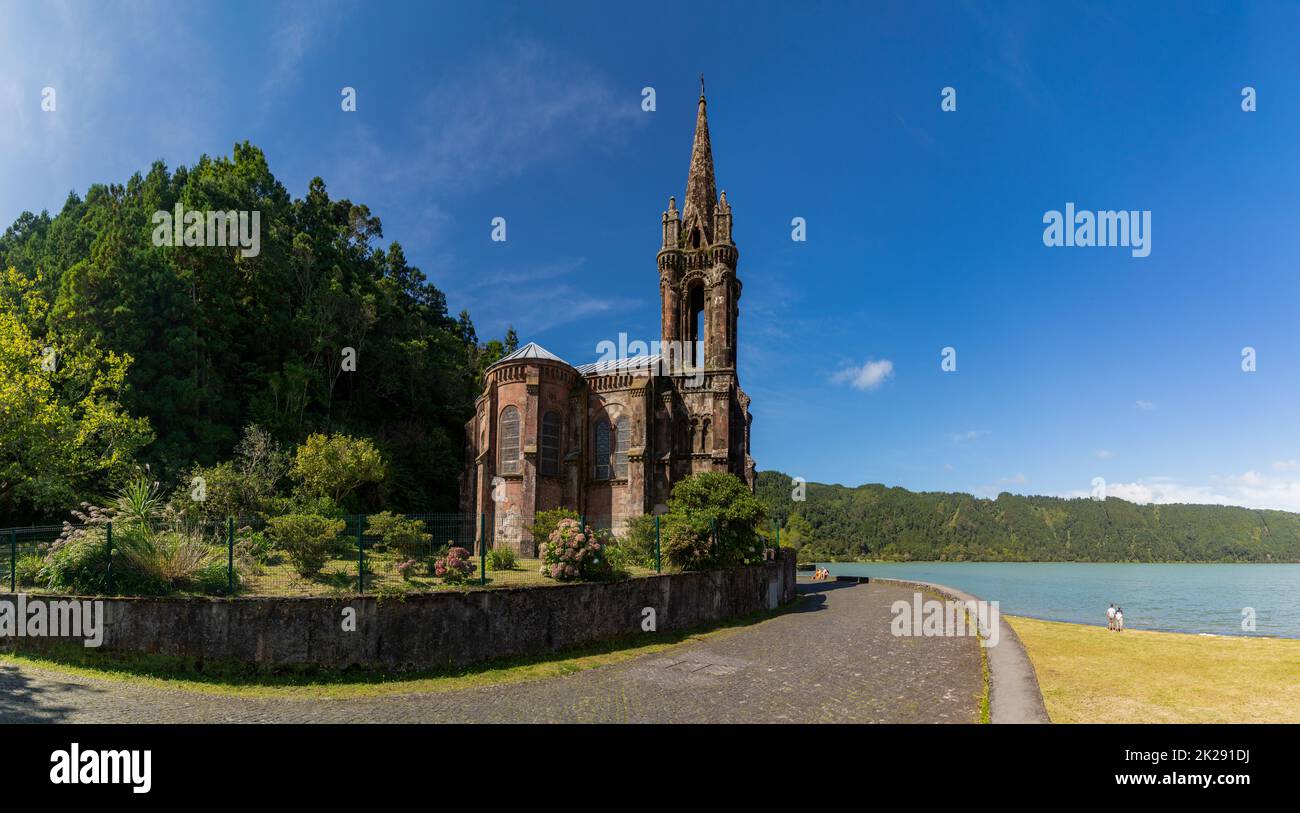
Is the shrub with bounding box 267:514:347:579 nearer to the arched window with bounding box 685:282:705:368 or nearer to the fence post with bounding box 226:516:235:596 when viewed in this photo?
the fence post with bounding box 226:516:235:596

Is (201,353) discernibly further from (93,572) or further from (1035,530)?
(1035,530)

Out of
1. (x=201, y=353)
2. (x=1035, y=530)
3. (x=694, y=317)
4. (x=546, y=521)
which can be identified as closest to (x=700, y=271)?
(x=694, y=317)

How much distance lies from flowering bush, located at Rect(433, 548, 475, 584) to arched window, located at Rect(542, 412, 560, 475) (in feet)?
61.2

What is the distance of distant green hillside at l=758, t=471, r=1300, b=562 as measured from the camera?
14350 centimetres

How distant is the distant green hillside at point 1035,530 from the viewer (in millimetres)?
143500

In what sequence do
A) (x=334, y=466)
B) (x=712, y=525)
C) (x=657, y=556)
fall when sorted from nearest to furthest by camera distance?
(x=657, y=556) < (x=712, y=525) < (x=334, y=466)

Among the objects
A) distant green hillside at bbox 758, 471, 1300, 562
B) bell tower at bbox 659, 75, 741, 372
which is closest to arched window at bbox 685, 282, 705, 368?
bell tower at bbox 659, 75, 741, 372

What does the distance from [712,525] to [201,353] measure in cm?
2865

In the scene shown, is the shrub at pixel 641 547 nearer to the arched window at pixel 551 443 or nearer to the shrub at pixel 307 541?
the shrub at pixel 307 541

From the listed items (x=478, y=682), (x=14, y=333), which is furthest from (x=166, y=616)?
(x=14, y=333)

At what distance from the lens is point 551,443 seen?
108 feet
